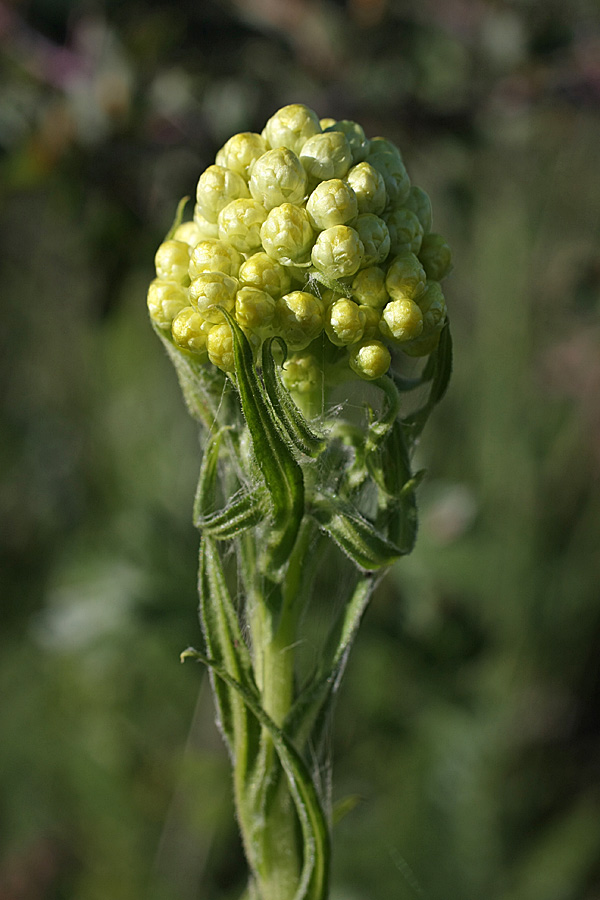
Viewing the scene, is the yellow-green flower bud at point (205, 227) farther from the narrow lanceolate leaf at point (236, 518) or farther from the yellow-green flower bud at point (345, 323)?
the narrow lanceolate leaf at point (236, 518)

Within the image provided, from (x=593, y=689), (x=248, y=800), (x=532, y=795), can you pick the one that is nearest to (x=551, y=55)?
(x=248, y=800)

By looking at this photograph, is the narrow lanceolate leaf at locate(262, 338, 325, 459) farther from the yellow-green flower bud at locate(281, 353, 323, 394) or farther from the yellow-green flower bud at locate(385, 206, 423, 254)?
the yellow-green flower bud at locate(385, 206, 423, 254)

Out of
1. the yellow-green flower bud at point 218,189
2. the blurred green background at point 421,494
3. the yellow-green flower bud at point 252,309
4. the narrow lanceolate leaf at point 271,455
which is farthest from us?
the blurred green background at point 421,494

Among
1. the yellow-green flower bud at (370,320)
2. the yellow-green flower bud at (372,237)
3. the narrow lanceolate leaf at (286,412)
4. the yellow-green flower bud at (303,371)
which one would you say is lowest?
the narrow lanceolate leaf at (286,412)

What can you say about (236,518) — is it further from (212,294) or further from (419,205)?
(419,205)

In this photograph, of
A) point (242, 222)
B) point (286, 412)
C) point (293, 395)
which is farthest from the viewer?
point (293, 395)

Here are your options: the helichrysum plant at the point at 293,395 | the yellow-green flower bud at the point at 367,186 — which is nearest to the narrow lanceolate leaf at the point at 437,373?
the helichrysum plant at the point at 293,395

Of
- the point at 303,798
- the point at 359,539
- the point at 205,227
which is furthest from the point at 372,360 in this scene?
the point at 303,798
